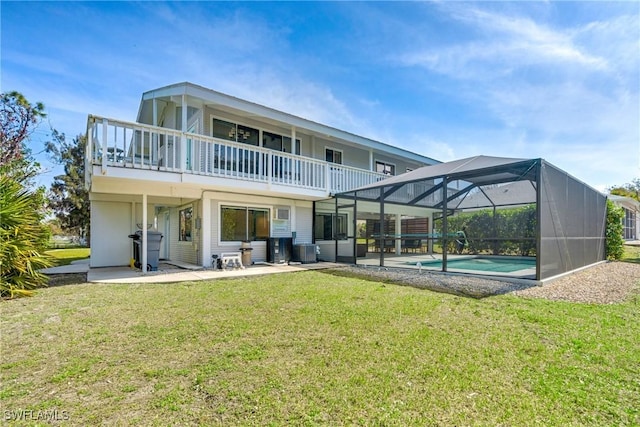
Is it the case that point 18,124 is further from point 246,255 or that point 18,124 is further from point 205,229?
point 246,255

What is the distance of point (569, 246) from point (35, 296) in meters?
12.3

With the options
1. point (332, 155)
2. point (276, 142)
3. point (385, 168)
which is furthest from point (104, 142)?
point (385, 168)

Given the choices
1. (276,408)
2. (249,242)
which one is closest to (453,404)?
(276,408)

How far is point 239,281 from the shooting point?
739 cm

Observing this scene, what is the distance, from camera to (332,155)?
14469 mm

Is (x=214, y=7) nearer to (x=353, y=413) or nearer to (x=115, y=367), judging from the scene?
→ (x=115, y=367)

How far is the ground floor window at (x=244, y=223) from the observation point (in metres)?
10.3

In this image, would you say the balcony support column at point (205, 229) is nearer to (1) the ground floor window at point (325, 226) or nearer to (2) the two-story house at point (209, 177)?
(2) the two-story house at point (209, 177)

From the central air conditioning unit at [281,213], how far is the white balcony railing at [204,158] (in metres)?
1.26

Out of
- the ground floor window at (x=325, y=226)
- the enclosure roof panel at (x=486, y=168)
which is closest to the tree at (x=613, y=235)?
the enclosure roof panel at (x=486, y=168)

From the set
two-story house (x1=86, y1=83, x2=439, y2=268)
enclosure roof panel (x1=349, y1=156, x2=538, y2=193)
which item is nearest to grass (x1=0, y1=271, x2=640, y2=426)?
enclosure roof panel (x1=349, y1=156, x2=538, y2=193)

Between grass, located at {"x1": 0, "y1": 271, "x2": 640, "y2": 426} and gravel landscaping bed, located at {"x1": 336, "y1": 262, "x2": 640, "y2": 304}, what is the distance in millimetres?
810

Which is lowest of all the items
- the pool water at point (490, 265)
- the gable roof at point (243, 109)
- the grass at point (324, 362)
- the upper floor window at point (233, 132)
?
the pool water at point (490, 265)

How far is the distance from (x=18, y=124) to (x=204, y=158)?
12.0 meters
